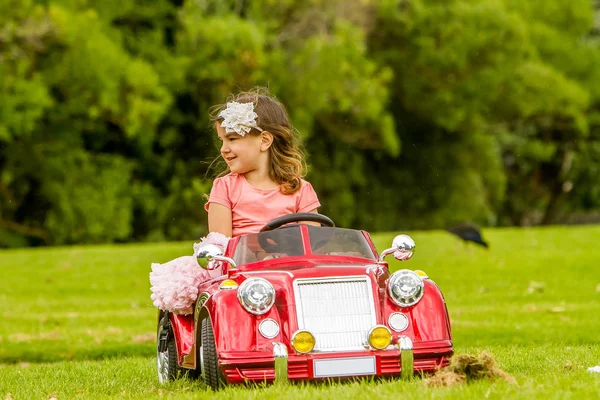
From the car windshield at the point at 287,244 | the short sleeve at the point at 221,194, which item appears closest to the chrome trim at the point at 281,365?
the car windshield at the point at 287,244

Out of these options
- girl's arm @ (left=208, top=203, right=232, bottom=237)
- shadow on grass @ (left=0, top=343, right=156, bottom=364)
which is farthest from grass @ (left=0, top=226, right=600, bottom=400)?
girl's arm @ (left=208, top=203, right=232, bottom=237)

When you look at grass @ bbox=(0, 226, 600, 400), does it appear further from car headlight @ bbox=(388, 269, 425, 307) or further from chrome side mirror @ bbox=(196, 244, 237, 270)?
chrome side mirror @ bbox=(196, 244, 237, 270)

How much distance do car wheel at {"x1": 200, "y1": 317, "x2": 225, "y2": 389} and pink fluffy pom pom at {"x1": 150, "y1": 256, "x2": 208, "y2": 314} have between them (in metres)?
0.48

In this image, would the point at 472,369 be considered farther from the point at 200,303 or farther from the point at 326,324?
the point at 200,303

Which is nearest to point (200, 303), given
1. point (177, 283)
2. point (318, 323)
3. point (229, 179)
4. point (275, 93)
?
point (177, 283)

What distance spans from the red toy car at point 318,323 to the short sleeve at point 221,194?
82cm

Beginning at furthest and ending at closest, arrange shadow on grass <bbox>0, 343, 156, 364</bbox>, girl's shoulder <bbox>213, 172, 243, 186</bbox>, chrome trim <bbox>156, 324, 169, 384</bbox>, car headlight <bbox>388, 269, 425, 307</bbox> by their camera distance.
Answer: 1. shadow on grass <bbox>0, 343, 156, 364</bbox>
2. chrome trim <bbox>156, 324, 169, 384</bbox>
3. girl's shoulder <bbox>213, 172, 243, 186</bbox>
4. car headlight <bbox>388, 269, 425, 307</bbox>

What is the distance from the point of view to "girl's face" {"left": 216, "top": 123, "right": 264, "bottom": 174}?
6805mm

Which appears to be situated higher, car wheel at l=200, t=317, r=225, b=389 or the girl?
the girl

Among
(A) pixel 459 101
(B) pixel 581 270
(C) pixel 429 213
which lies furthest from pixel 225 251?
(C) pixel 429 213

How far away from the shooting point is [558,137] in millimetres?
46156

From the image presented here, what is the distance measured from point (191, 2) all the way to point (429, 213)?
1298cm

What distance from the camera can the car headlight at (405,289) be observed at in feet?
18.2

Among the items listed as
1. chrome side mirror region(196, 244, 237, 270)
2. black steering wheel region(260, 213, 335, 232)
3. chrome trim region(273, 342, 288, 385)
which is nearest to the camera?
chrome trim region(273, 342, 288, 385)
